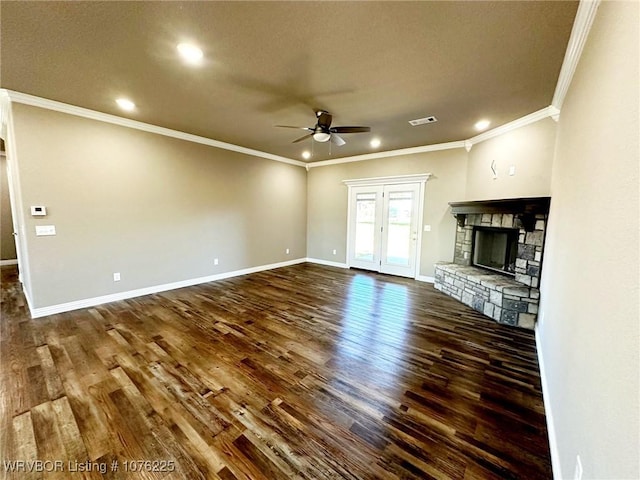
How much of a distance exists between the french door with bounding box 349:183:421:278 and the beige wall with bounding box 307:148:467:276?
25 cm

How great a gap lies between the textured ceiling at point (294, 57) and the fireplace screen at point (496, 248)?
1.83 meters

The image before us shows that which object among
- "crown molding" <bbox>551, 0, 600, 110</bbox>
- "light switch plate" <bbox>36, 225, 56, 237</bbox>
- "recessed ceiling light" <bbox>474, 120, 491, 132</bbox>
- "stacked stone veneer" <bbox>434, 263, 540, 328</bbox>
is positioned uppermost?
"recessed ceiling light" <bbox>474, 120, 491, 132</bbox>

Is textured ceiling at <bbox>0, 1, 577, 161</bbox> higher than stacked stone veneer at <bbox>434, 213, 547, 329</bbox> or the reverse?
higher

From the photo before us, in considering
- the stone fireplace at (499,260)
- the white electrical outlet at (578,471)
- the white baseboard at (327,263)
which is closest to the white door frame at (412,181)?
the stone fireplace at (499,260)

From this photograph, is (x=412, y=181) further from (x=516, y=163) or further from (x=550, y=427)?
(x=550, y=427)

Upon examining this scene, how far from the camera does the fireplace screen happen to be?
13.5 feet

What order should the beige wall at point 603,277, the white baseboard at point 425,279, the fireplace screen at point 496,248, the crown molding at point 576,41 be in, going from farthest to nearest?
1. the white baseboard at point 425,279
2. the fireplace screen at point 496,248
3. the crown molding at point 576,41
4. the beige wall at point 603,277

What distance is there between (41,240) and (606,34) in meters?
5.88

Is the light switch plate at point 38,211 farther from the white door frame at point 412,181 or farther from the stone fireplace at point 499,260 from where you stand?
the stone fireplace at point 499,260

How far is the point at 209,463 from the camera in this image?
1.53 m

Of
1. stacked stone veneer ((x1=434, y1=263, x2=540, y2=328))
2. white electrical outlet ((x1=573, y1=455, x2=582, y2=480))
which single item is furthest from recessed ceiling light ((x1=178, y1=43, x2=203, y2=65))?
stacked stone veneer ((x1=434, y1=263, x2=540, y2=328))

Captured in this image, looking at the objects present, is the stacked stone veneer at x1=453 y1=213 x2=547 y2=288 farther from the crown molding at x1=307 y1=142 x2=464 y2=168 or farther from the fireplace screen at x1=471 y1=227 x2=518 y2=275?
the crown molding at x1=307 y1=142 x2=464 y2=168

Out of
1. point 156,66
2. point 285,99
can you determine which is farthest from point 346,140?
point 156,66

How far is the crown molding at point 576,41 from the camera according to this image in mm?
1672
